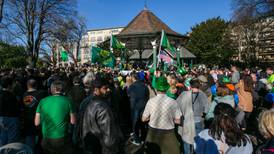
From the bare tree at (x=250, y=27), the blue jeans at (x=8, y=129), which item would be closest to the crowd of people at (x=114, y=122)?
the blue jeans at (x=8, y=129)

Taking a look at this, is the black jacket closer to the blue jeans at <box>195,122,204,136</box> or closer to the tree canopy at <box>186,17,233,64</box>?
the blue jeans at <box>195,122,204,136</box>

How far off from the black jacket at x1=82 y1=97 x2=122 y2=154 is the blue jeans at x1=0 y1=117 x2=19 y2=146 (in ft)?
6.91

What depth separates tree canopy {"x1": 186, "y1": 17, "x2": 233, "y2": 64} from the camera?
50469 mm

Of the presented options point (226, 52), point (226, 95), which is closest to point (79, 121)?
point (226, 95)

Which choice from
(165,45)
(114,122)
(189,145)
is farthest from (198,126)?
(165,45)

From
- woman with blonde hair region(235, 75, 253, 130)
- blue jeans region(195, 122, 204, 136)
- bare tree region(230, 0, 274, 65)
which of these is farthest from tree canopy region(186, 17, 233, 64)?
blue jeans region(195, 122, 204, 136)

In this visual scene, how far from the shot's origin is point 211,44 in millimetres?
50844

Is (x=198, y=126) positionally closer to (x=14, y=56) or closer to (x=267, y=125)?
(x=267, y=125)

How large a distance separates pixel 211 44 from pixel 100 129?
161ft

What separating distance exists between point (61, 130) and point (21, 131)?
1.63 m

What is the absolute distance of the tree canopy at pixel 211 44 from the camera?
50.5 meters

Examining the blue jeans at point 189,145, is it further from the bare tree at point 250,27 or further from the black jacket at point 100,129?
the bare tree at point 250,27

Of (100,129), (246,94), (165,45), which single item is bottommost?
(100,129)

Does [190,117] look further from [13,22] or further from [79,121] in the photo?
[13,22]
